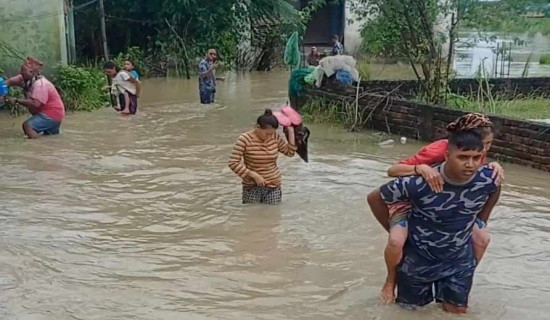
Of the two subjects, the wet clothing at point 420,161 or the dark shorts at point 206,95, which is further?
the dark shorts at point 206,95

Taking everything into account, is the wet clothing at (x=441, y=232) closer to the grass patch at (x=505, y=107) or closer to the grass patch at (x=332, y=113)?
the grass patch at (x=505, y=107)

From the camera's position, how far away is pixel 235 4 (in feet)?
82.6

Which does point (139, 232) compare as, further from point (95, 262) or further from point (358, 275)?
point (358, 275)

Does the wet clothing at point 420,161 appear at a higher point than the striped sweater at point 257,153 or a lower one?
higher

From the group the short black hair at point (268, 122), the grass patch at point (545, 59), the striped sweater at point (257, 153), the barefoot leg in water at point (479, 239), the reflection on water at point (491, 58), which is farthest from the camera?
the grass patch at point (545, 59)

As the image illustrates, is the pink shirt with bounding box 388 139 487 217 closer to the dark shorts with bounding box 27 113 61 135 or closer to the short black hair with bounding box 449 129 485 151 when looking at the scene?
the short black hair with bounding box 449 129 485 151

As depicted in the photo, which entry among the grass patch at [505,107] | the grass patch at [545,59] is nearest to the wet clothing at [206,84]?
the grass patch at [505,107]

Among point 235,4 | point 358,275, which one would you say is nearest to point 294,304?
point 358,275

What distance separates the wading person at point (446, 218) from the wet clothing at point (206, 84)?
478 inches

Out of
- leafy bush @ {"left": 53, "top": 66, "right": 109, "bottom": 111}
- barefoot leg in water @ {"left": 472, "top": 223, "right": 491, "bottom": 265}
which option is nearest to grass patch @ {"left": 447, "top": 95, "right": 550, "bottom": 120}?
leafy bush @ {"left": 53, "top": 66, "right": 109, "bottom": 111}

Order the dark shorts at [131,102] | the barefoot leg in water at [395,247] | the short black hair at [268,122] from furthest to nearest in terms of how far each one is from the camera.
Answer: the dark shorts at [131,102], the short black hair at [268,122], the barefoot leg in water at [395,247]

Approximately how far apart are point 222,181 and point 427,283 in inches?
191

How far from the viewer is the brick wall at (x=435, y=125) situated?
9906 mm

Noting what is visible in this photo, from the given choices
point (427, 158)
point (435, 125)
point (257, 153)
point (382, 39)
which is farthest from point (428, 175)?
point (382, 39)
